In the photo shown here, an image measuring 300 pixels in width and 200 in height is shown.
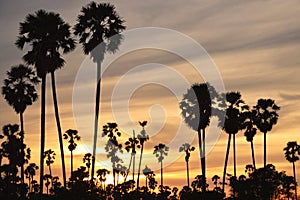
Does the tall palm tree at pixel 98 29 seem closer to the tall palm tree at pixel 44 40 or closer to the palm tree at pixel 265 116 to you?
the tall palm tree at pixel 44 40

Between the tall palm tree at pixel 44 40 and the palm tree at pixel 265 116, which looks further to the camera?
the palm tree at pixel 265 116

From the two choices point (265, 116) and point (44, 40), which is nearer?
point (44, 40)

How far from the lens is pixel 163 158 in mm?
153625

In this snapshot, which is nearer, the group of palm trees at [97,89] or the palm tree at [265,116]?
the group of palm trees at [97,89]

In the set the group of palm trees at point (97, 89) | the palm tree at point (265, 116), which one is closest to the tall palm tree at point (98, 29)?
the group of palm trees at point (97, 89)

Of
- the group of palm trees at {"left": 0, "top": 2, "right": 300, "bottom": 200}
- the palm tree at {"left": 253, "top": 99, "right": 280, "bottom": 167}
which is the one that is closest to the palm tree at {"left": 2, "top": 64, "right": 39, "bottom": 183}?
the group of palm trees at {"left": 0, "top": 2, "right": 300, "bottom": 200}

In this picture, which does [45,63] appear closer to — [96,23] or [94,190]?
[96,23]

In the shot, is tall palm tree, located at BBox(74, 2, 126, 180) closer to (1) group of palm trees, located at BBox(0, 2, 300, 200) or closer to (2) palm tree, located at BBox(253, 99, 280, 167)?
(1) group of palm trees, located at BBox(0, 2, 300, 200)

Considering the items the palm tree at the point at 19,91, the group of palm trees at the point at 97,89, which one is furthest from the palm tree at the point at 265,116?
the palm tree at the point at 19,91

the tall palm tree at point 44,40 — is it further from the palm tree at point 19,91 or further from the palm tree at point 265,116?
the palm tree at point 265,116

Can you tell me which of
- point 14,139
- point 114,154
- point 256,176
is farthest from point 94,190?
point 114,154

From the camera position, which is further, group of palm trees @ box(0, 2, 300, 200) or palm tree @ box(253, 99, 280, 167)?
palm tree @ box(253, 99, 280, 167)

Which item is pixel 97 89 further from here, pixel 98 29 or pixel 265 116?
pixel 265 116

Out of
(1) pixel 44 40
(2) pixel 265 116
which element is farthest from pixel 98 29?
(2) pixel 265 116
